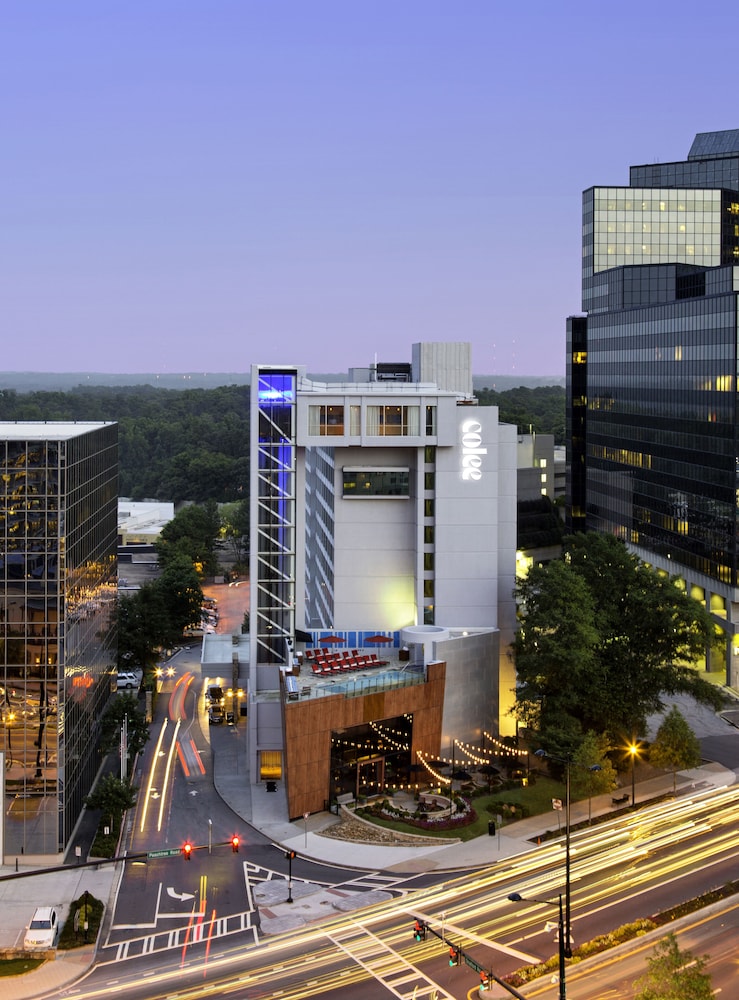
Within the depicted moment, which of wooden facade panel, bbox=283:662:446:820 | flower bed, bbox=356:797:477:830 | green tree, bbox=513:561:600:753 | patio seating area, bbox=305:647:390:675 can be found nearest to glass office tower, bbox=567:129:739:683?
green tree, bbox=513:561:600:753

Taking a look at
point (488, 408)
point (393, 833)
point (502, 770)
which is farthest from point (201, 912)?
point (488, 408)

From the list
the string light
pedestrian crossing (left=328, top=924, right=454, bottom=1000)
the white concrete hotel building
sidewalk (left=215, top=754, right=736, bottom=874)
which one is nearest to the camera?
pedestrian crossing (left=328, top=924, right=454, bottom=1000)

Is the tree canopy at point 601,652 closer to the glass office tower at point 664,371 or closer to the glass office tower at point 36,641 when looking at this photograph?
the glass office tower at point 664,371

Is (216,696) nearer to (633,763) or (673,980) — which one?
(633,763)

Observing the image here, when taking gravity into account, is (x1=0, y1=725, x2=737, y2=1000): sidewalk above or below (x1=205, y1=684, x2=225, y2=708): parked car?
below

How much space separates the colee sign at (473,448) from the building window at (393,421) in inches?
140

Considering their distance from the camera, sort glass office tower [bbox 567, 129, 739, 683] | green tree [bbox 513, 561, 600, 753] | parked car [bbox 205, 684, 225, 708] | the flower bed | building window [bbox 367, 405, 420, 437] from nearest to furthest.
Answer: the flower bed
green tree [bbox 513, 561, 600, 753]
building window [bbox 367, 405, 420, 437]
parked car [bbox 205, 684, 225, 708]
glass office tower [bbox 567, 129, 739, 683]

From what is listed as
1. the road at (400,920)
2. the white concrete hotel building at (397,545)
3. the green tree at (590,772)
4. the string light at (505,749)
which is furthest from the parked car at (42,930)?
the string light at (505,749)

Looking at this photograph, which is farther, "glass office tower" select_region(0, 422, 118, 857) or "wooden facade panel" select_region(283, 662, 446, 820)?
"wooden facade panel" select_region(283, 662, 446, 820)

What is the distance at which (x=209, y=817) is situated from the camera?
77000 mm

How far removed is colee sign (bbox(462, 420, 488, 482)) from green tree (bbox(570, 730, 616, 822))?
21.2m

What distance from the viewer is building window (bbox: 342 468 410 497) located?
297 ft

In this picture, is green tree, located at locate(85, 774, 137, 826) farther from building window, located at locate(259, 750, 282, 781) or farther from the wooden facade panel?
building window, located at locate(259, 750, 282, 781)

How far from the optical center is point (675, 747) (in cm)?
7850
